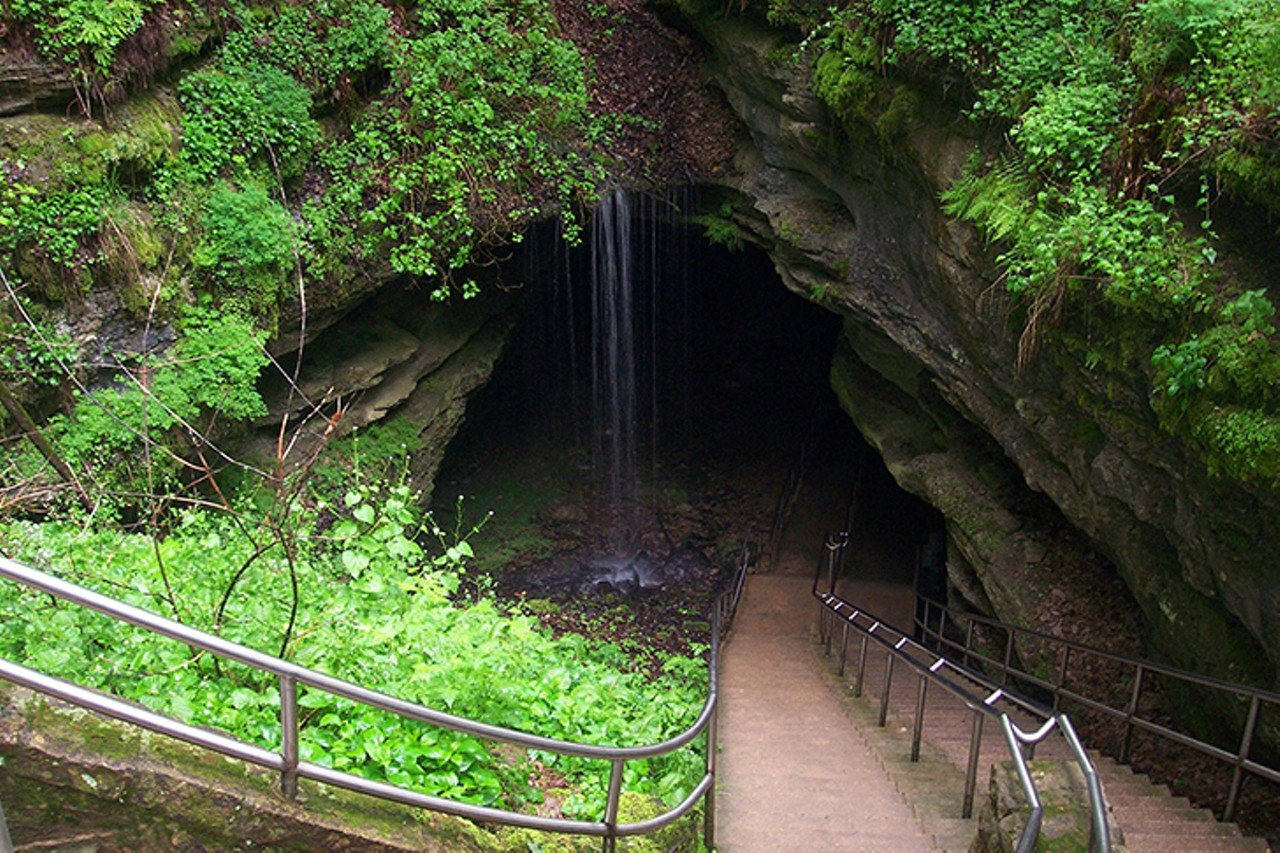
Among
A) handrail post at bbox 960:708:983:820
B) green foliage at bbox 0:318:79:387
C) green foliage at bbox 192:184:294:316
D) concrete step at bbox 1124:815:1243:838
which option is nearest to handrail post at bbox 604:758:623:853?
handrail post at bbox 960:708:983:820

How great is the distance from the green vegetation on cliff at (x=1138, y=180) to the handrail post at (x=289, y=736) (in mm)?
4927

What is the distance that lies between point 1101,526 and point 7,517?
757 centimetres

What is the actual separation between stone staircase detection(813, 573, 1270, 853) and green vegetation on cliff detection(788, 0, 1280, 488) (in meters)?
1.99

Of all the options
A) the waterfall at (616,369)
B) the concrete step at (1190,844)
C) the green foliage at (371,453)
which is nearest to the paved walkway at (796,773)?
the concrete step at (1190,844)

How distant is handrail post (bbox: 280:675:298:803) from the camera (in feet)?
8.52

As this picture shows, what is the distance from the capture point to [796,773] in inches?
233

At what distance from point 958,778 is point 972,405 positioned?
3873 mm

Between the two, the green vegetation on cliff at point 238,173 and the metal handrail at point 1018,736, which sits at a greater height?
the green vegetation on cliff at point 238,173

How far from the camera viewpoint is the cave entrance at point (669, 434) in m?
14.5

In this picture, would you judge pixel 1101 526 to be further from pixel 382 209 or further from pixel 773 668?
pixel 382 209

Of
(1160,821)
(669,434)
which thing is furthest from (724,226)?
(1160,821)

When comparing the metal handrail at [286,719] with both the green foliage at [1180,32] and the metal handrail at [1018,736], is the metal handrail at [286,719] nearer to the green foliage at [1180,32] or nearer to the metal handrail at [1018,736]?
the metal handrail at [1018,736]

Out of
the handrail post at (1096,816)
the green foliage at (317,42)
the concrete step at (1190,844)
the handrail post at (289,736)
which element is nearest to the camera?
the handrail post at (289,736)

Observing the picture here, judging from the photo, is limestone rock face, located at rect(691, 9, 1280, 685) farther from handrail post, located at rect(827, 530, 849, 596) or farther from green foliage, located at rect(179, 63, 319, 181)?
green foliage, located at rect(179, 63, 319, 181)
